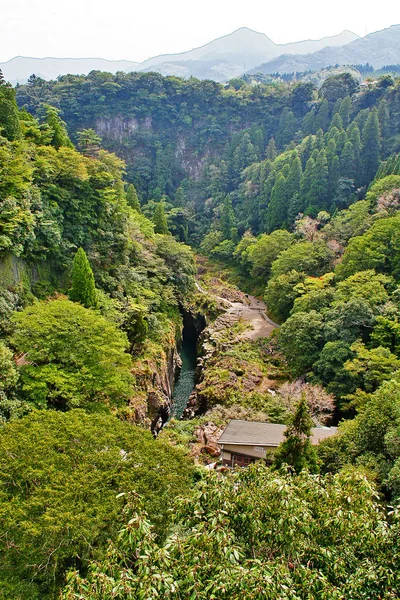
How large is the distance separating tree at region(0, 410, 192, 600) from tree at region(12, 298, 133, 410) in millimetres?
3431

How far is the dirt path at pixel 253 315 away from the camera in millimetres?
39375

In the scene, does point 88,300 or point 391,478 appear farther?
point 88,300

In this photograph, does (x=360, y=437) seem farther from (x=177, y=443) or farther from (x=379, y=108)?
(x=379, y=108)

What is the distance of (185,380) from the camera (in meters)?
37.4

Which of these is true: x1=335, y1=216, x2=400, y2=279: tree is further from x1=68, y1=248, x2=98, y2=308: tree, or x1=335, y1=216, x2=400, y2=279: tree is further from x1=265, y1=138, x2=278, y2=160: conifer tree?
x1=265, y1=138, x2=278, y2=160: conifer tree

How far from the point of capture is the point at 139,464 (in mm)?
12203

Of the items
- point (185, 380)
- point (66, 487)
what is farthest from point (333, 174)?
point (66, 487)

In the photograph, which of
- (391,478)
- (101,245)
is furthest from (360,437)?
(101,245)

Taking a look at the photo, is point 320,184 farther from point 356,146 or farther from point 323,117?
point 323,117

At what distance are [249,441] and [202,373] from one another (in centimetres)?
1403

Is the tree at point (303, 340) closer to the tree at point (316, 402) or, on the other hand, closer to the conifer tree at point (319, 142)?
the tree at point (316, 402)

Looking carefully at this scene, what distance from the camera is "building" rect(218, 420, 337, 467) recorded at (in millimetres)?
19625

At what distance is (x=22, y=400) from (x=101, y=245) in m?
16.7

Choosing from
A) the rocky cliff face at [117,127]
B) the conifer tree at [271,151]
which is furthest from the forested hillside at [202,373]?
the rocky cliff face at [117,127]
